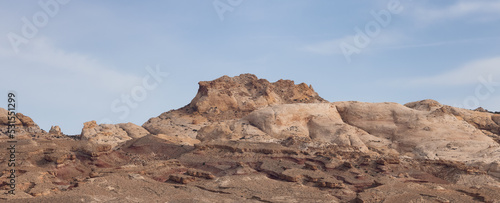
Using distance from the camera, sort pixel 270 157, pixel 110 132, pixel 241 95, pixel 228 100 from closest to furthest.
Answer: pixel 270 157 < pixel 110 132 < pixel 228 100 < pixel 241 95

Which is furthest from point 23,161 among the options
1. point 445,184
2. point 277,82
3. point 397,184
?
point 277,82

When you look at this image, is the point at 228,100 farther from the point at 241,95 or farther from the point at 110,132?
the point at 110,132

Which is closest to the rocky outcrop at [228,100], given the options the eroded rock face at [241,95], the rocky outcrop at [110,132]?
the eroded rock face at [241,95]

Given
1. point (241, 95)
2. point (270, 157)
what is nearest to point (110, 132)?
point (241, 95)

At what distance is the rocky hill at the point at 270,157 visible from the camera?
23094 millimetres

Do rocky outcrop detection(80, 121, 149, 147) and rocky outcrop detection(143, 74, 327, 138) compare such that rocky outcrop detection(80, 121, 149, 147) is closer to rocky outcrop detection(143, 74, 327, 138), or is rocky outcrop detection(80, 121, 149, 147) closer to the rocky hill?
the rocky hill

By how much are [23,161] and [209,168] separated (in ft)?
29.9

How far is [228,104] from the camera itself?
5122 cm

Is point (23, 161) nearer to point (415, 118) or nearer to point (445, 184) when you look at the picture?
point (445, 184)

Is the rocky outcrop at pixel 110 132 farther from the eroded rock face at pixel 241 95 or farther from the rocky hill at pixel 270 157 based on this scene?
the eroded rock face at pixel 241 95

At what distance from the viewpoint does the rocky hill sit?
23.1 meters

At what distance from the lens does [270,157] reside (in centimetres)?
3042

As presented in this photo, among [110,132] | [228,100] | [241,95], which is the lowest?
[110,132]

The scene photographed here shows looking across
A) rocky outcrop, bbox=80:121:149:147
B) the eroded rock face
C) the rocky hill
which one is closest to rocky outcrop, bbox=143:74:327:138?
the eroded rock face
